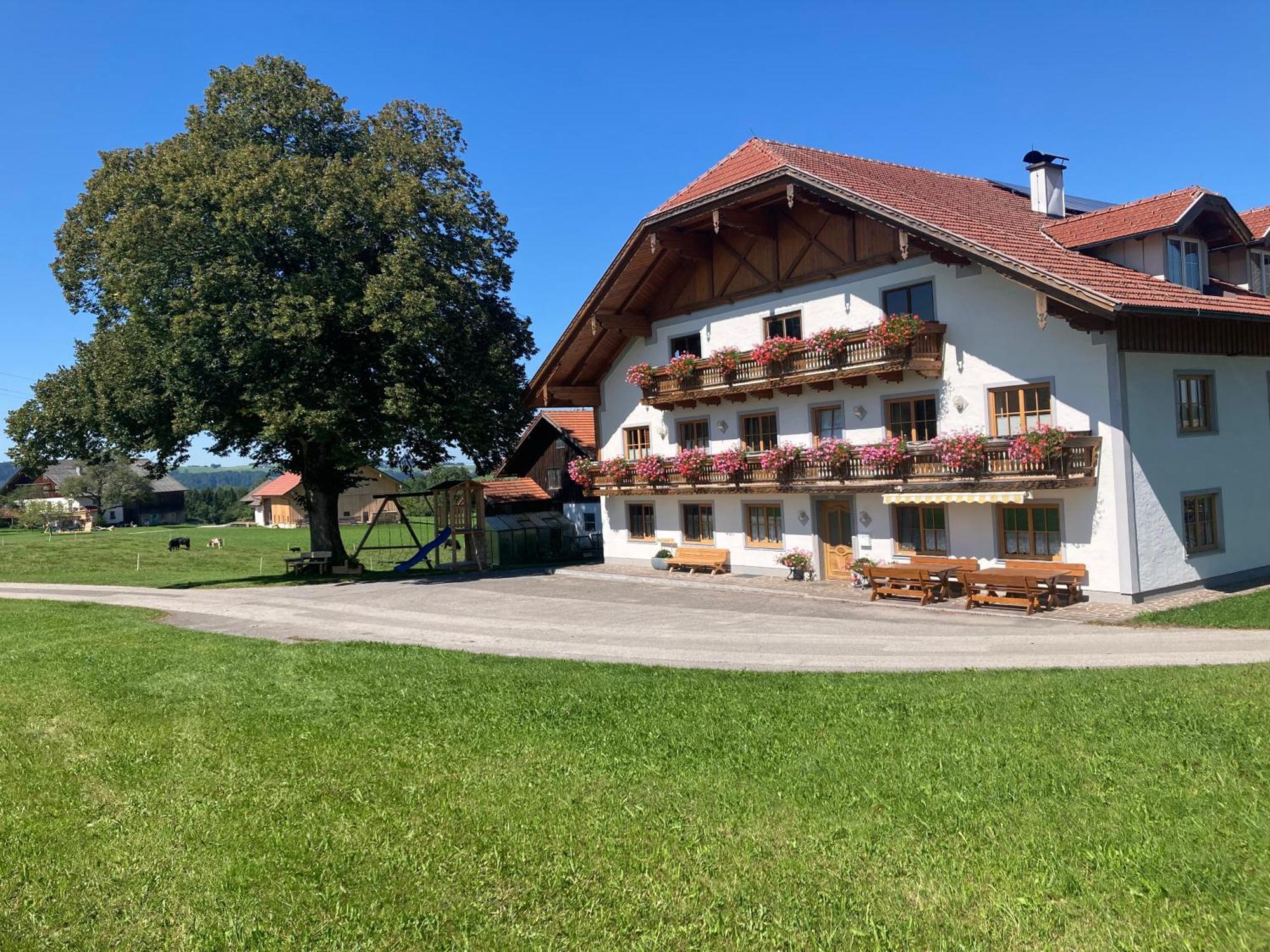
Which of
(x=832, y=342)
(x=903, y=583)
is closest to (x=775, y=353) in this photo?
(x=832, y=342)

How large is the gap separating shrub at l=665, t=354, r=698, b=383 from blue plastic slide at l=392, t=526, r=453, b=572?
41.2ft

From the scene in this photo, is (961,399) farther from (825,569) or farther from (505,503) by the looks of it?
(505,503)

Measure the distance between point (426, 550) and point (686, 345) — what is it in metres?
13.8

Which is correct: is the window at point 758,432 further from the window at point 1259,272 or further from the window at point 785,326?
the window at point 1259,272

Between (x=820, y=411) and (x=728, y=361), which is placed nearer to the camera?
(x=820, y=411)

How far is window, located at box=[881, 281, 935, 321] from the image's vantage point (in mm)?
22941

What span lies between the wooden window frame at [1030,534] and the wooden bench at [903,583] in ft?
5.59

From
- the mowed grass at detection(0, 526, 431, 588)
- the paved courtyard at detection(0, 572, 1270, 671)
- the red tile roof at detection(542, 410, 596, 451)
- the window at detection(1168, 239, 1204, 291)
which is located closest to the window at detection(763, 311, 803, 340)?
the paved courtyard at detection(0, 572, 1270, 671)

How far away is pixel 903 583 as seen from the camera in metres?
22.0

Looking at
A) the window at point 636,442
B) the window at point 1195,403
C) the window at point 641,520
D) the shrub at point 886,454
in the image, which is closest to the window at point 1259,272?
the window at point 1195,403

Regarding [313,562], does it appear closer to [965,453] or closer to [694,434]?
[694,434]

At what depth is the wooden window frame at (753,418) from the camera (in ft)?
89.2

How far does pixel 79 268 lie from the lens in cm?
3306

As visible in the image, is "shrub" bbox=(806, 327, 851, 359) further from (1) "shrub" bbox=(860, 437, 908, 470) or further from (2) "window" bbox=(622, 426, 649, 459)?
(2) "window" bbox=(622, 426, 649, 459)
